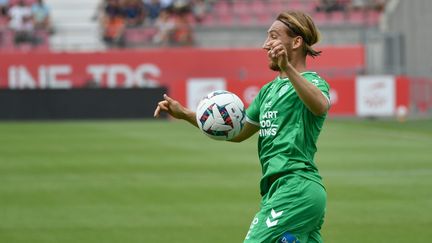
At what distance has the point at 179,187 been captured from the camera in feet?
49.9

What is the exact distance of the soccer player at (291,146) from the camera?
6082 millimetres

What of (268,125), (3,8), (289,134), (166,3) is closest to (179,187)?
(268,125)

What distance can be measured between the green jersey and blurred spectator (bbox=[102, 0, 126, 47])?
105 ft

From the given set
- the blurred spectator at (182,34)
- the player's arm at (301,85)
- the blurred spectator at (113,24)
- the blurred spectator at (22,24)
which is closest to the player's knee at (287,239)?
the player's arm at (301,85)

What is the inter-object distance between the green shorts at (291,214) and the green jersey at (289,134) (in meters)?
0.08

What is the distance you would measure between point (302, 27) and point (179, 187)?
914 centimetres

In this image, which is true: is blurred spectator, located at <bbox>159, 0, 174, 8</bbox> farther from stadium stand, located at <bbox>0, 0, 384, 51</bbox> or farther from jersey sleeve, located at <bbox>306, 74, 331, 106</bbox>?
jersey sleeve, located at <bbox>306, 74, 331, 106</bbox>

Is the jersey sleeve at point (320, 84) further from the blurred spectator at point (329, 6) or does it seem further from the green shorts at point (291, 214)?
the blurred spectator at point (329, 6)

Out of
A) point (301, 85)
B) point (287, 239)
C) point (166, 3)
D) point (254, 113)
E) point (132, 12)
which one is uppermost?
point (301, 85)

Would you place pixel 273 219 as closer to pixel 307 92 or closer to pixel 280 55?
pixel 307 92

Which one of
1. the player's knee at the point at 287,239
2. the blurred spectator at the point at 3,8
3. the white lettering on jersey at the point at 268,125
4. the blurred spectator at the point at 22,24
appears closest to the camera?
the player's knee at the point at 287,239

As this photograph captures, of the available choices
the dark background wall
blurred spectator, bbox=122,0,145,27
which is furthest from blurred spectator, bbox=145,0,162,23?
the dark background wall

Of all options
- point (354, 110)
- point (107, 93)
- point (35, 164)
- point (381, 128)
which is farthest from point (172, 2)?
point (35, 164)

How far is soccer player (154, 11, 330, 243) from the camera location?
20.0 feet
